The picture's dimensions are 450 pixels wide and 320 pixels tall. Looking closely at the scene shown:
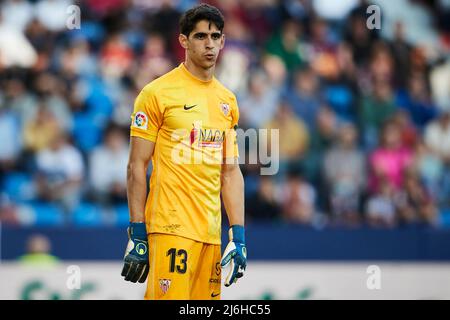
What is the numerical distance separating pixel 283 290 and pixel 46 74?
5.00 m

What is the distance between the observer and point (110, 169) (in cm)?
1366

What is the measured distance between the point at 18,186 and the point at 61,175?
0.66 meters

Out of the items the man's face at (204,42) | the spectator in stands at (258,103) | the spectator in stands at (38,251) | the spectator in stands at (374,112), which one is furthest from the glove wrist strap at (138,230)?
the spectator in stands at (374,112)

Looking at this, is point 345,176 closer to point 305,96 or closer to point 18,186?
point 305,96

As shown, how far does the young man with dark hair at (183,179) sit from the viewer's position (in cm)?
728

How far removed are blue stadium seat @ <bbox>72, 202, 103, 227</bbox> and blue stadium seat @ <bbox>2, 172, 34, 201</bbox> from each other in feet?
2.22

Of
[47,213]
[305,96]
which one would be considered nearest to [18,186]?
[47,213]

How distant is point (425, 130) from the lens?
15.3m

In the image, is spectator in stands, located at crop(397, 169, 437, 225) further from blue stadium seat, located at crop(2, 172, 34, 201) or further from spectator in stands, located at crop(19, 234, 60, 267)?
blue stadium seat, located at crop(2, 172, 34, 201)

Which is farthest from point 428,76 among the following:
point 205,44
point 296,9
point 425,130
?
point 205,44

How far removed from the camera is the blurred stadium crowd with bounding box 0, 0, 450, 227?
1367cm

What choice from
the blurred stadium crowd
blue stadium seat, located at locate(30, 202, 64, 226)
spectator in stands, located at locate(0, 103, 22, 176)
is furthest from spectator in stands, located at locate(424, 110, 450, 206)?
spectator in stands, located at locate(0, 103, 22, 176)
